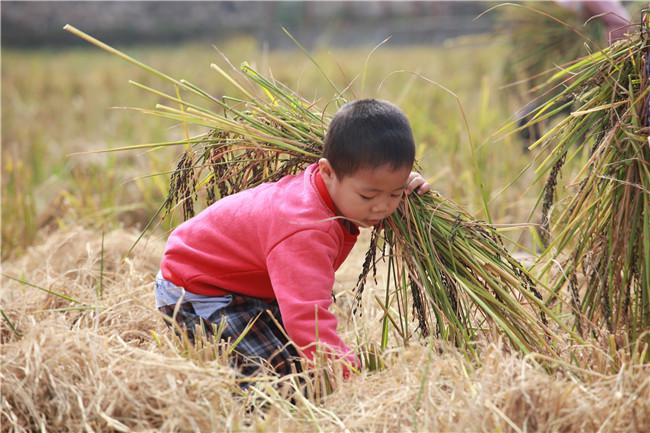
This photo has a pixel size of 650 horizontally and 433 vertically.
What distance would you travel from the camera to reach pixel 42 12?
48.5ft

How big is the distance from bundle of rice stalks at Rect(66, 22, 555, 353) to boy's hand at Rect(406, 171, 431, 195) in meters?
0.03

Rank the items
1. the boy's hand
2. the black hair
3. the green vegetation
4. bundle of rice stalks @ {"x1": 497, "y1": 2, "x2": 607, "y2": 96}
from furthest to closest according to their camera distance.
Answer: bundle of rice stalks @ {"x1": 497, "y1": 2, "x2": 607, "y2": 96} < the green vegetation < the boy's hand < the black hair

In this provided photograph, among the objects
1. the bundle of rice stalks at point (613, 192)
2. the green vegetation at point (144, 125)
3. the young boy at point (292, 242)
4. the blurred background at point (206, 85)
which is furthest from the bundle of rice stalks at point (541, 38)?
the young boy at point (292, 242)

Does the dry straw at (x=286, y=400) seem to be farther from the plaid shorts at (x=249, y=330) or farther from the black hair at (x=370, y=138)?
the black hair at (x=370, y=138)

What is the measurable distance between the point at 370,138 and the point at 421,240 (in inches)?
13.4

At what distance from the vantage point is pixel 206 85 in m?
9.70

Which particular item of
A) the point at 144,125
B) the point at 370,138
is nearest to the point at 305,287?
the point at 370,138

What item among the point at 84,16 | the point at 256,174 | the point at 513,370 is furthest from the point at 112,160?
the point at 84,16

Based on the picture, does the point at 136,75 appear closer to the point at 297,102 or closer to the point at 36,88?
the point at 36,88

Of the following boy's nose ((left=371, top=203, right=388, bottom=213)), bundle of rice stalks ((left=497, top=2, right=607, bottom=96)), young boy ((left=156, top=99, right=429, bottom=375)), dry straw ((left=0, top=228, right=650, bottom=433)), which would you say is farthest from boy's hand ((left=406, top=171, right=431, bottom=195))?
bundle of rice stalks ((left=497, top=2, right=607, bottom=96))

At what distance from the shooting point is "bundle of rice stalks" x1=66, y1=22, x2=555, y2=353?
228 cm

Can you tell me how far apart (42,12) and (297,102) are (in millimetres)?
13367

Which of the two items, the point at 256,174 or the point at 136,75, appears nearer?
the point at 256,174

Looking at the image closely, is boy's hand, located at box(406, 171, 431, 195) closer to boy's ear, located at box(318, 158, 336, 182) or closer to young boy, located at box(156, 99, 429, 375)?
young boy, located at box(156, 99, 429, 375)
